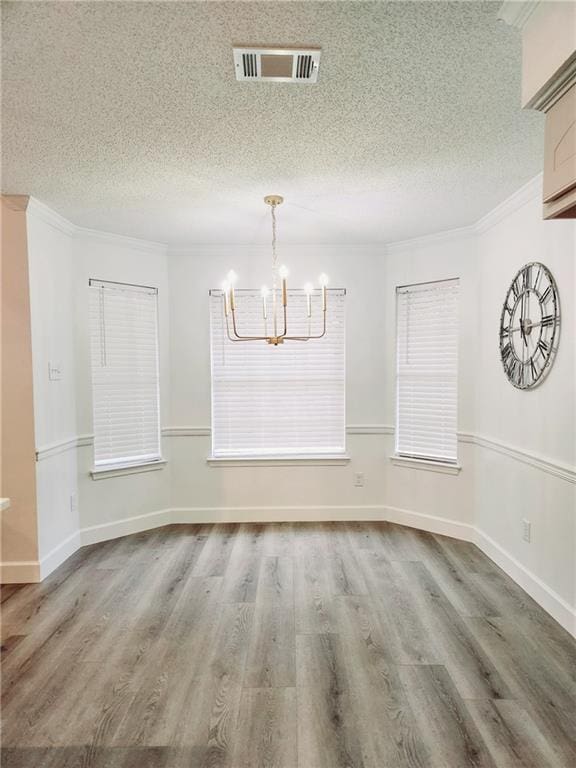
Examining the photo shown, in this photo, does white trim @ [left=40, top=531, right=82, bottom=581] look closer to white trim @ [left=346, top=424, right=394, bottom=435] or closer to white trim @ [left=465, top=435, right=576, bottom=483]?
white trim @ [left=346, top=424, right=394, bottom=435]

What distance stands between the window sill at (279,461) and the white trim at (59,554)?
1299 millimetres

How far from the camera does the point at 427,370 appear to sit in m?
4.20

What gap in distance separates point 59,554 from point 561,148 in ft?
12.9

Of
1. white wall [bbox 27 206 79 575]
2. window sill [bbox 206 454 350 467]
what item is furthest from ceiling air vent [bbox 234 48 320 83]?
window sill [bbox 206 454 350 467]

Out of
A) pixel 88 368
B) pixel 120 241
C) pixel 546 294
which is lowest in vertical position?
pixel 88 368

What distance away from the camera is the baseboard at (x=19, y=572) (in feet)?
10.5

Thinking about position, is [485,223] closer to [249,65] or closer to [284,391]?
[284,391]

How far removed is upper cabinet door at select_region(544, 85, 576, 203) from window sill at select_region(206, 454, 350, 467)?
3.20 metres

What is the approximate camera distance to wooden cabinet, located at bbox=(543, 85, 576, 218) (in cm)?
139

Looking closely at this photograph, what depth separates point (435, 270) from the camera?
4.10 m

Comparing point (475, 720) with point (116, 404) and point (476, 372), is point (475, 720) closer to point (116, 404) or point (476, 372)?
point (476, 372)

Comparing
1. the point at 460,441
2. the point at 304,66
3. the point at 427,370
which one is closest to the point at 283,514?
the point at 460,441

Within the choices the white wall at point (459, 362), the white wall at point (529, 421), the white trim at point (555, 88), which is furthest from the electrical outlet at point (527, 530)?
the white trim at point (555, 88)

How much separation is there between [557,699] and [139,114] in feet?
10.7
